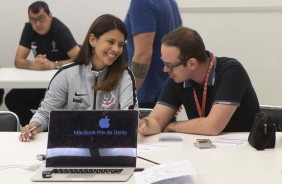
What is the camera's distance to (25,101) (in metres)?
4.63

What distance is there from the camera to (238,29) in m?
4.68

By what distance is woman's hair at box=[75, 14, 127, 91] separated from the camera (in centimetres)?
256

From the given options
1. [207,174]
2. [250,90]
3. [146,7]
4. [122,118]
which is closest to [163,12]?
[146,7]

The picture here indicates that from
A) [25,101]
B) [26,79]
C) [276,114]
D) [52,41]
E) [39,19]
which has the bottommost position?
[25,101]

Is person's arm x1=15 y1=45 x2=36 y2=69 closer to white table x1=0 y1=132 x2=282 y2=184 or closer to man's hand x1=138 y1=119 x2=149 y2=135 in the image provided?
white table x1=0 y1=132 x2=282 y2=184

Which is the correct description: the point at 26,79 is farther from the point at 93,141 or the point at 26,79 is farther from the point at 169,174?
the point at 169,174

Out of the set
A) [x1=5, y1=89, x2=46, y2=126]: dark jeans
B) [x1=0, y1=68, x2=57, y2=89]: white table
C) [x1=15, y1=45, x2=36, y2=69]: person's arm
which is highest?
[x1=15, y1=45, x2=36, y2=69]: person's arm

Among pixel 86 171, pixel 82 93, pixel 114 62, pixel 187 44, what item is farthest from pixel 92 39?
pixel 86 171

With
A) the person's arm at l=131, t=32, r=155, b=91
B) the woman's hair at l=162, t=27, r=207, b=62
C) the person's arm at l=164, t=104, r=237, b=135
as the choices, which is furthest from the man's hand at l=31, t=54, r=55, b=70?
the person's arm at l=164, t=104, r=237, b=135

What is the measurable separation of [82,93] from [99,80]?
123 millimetres

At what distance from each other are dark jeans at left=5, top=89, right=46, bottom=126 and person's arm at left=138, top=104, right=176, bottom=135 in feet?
7.66

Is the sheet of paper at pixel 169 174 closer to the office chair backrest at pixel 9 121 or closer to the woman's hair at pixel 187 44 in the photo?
the woman's hair at pixel 187 44

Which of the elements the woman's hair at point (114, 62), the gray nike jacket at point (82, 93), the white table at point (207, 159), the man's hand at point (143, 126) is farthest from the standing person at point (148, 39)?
the white table at point (207, 159)

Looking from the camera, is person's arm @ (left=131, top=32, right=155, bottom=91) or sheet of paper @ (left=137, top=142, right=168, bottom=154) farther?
person's arm @ (left=131, top=32, right=155, bottom=91)
